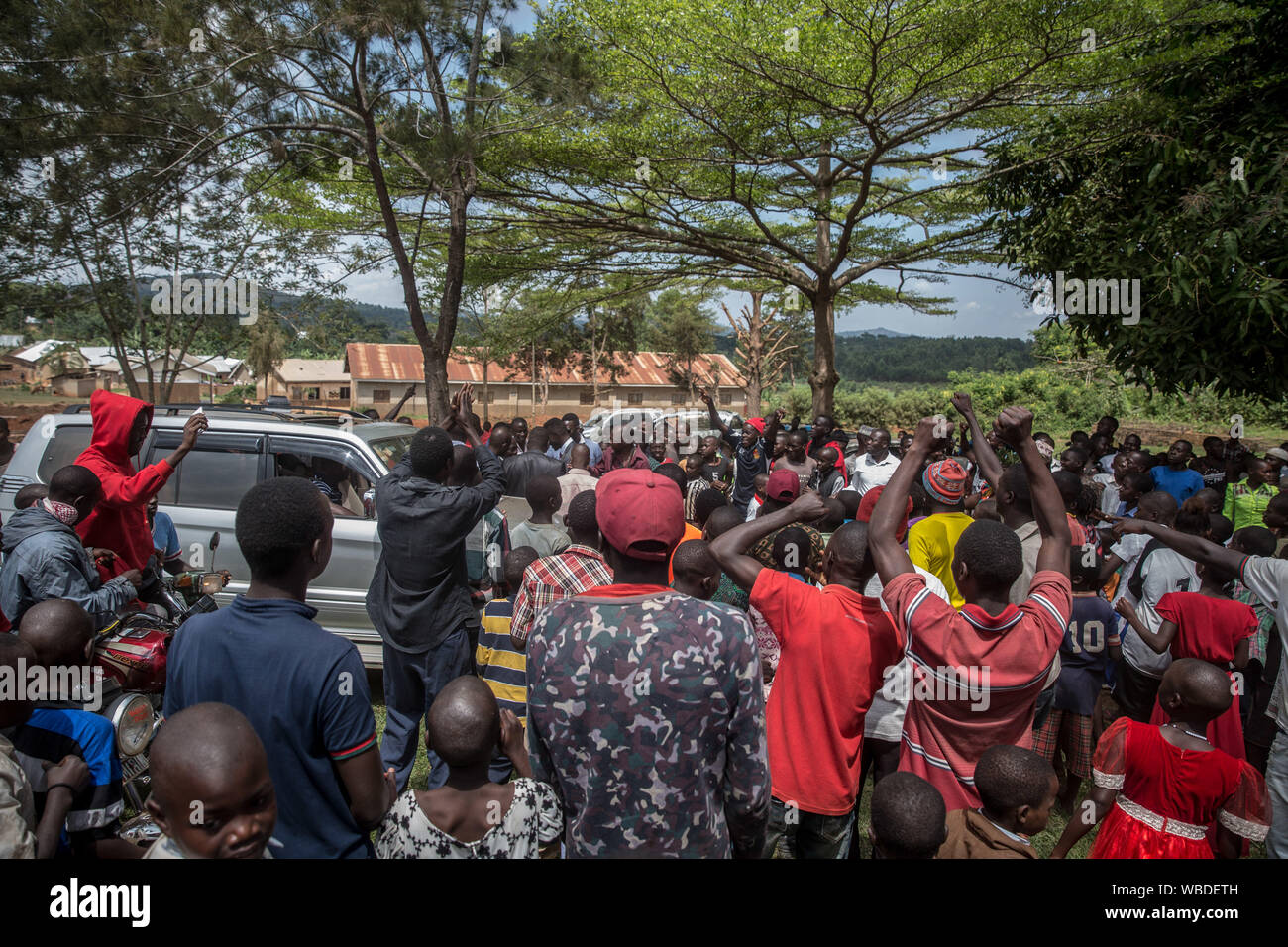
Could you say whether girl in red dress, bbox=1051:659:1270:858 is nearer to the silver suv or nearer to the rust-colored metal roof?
the silver suv

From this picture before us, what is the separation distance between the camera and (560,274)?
642 inches

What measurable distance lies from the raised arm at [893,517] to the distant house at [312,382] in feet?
173

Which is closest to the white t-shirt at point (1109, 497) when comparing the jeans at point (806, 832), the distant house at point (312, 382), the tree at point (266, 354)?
the jeans at point (806, 832)

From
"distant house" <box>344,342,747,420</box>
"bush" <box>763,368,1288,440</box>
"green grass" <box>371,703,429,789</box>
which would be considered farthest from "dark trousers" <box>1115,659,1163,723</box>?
"distant house" <box>344,342,747,420</box>

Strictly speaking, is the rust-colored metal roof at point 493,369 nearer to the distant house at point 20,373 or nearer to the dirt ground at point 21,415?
the dirt ground at point 21,415

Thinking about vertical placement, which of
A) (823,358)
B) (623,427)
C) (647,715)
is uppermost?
(823,358)

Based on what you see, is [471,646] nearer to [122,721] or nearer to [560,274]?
[122,721]

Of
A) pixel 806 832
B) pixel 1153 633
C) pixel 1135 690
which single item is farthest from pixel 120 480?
pixel 1135 690

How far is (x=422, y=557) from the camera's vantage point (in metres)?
3.83

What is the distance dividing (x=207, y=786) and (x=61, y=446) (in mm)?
5563

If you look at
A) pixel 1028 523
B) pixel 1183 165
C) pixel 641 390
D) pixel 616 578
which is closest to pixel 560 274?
pixel 1183 165

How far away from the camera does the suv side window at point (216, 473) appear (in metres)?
5.94

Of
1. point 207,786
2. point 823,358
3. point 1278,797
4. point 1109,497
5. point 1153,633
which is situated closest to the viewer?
point 207,786

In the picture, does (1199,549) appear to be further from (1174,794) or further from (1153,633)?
(1153,633)
